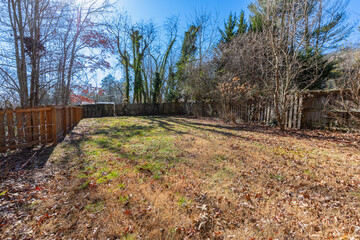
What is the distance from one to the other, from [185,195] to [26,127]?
13.5 feet

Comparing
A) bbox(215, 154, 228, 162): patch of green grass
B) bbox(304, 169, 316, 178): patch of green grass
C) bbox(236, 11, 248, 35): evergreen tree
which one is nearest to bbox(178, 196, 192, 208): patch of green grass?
bbox(215, 154, 228, 162): patch of green grass

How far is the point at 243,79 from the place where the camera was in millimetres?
11469

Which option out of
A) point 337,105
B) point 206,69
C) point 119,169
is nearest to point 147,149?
point 119,169

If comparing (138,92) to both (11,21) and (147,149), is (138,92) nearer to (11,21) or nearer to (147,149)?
(11,21)

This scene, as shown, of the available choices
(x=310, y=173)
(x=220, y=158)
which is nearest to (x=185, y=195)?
(x=220, y=158)

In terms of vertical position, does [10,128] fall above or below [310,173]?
above

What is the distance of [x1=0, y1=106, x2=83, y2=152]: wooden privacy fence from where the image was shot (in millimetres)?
3904

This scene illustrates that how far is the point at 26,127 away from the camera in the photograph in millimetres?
3900

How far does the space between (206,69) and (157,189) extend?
11.9 meters

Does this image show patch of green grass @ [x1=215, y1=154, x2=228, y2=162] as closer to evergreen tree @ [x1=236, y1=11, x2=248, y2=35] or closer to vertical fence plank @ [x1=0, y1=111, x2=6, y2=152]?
vertical fence plank @ [x1=0, y1=111, x2=6, y2=152]

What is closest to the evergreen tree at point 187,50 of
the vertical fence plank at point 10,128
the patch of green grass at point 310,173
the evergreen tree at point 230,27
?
the evergreen tree at point 230,27

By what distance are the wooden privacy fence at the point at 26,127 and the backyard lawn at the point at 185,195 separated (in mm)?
710

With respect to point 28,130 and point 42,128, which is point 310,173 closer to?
point 42,128

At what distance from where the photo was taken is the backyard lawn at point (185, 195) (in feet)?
6.38
